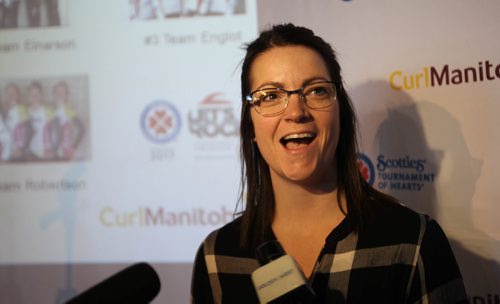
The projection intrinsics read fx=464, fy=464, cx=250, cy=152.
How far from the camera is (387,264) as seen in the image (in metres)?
0.96

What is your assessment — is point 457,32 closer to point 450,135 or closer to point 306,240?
point 450,135

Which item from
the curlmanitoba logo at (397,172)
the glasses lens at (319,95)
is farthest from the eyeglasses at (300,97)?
the curlmanitoba logo at (397,172)

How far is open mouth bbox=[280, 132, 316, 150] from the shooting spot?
989 millimetres

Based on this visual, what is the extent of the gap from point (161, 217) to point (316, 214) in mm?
699

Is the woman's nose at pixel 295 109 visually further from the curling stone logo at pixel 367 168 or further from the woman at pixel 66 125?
the woman at pixel 66 125

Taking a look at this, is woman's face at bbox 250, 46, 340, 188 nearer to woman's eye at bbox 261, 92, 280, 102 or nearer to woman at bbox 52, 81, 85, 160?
woman's eye at bbox 261, 92, 280, 102

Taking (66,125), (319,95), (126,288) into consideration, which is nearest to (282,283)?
(126,288)

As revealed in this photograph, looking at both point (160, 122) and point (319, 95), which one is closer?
point (319, 95)

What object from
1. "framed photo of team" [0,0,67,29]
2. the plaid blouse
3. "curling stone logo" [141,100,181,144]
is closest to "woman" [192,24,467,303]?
the plaid blouse

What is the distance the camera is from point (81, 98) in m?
1.63

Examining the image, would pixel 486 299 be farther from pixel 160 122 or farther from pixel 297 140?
pixel 160 122

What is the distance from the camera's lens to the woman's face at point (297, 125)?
991mm

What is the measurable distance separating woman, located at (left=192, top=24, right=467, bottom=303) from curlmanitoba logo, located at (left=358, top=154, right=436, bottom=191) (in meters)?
0.35

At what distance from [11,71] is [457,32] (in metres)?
1.50
